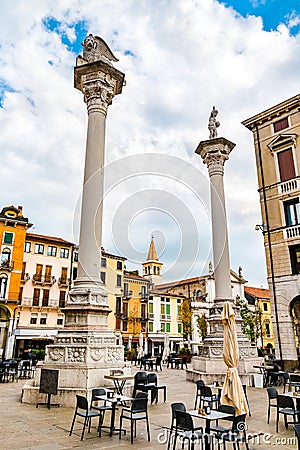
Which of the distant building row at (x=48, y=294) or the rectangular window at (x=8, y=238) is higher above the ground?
the rectangular window at (x=8, y=238)

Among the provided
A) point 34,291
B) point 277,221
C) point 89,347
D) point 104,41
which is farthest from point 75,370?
point 34,291

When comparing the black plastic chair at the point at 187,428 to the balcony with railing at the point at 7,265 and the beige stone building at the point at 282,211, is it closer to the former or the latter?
the beige stone building at the point at 282,211

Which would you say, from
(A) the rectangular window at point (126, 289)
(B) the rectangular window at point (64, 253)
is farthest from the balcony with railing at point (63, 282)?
(A) the rectangular window at point (126, 289)

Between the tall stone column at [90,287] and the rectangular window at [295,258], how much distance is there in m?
12.2

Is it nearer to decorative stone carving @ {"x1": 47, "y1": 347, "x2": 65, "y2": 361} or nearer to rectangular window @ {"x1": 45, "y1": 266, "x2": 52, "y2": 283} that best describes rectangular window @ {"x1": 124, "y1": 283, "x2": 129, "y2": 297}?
rectangular window @ {"x1": 45, "y1": 266, "x2": 52, "y2": 283}

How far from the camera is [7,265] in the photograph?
35.0m

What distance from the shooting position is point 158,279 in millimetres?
68312

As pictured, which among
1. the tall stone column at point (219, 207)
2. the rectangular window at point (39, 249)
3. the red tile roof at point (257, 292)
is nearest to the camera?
the tall stone column at point (219, 207)

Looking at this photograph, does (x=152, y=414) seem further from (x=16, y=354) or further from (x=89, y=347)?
(x=16, y=354)

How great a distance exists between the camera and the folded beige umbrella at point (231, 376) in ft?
25.6

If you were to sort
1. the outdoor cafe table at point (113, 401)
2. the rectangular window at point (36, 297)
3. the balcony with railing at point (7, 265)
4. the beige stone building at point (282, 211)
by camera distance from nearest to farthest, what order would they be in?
the outdoor cafe table at point (113, 401)
the beige stone building at point (282, 211)
the balcony with railing at point (7, 265)
the rectangular window at point (36, 297)

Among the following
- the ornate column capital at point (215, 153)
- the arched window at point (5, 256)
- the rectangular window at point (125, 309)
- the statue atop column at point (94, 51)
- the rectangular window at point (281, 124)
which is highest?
the rectangular window at point (281, 124)

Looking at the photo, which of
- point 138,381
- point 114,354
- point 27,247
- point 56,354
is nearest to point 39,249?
point 27,247

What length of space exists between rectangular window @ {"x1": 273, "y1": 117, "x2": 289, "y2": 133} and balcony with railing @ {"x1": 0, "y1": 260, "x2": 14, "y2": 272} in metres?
26.4
